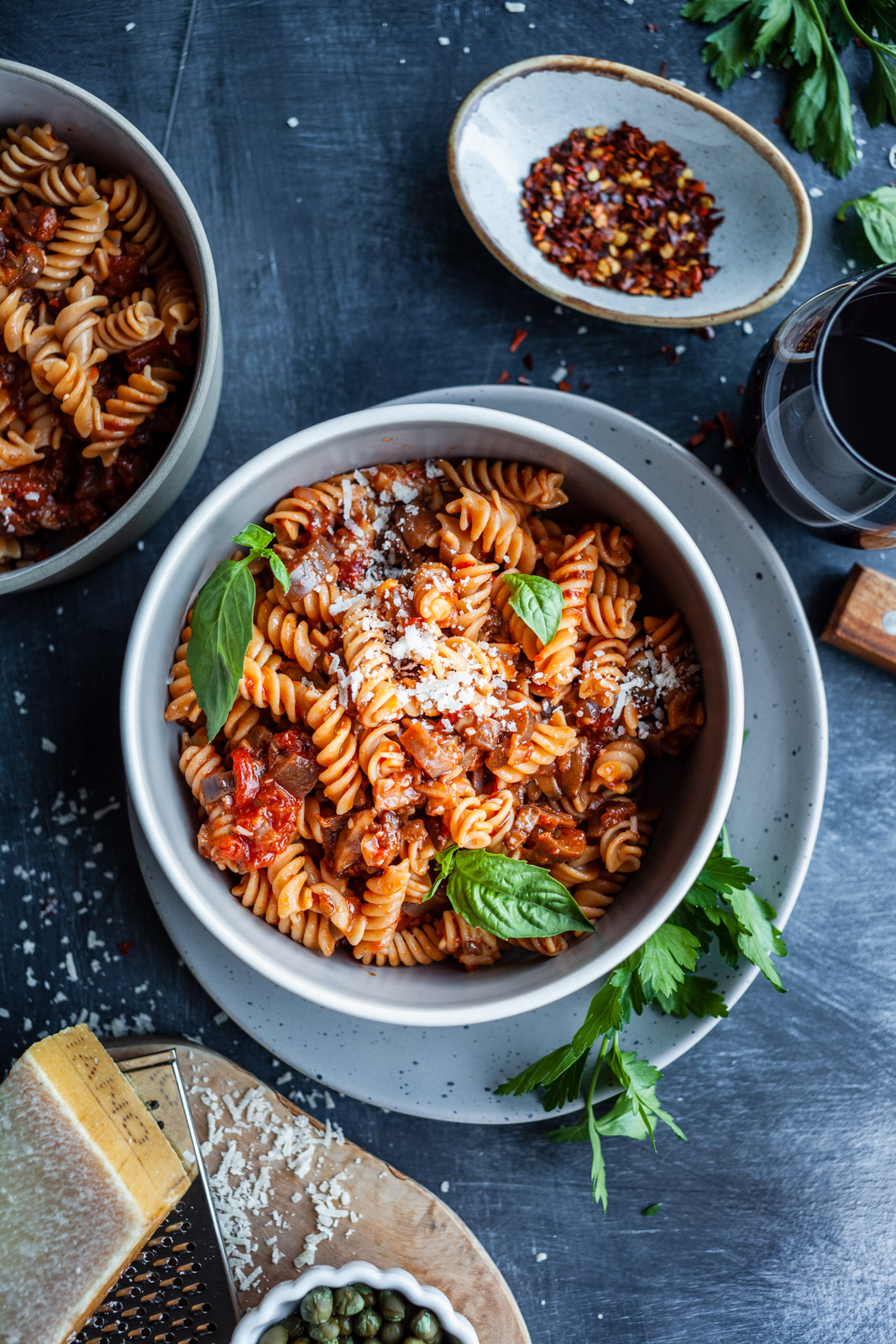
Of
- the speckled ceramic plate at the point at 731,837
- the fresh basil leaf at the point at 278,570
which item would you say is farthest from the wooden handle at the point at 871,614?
the fresh basil leaf at the point at 278,570

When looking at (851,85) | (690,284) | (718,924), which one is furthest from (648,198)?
(718,924)

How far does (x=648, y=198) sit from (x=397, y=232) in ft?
3.02

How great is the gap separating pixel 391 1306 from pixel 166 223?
3563 mm

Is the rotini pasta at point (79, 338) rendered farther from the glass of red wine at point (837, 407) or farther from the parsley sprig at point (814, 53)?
the parsley sprig at point (814, 53)

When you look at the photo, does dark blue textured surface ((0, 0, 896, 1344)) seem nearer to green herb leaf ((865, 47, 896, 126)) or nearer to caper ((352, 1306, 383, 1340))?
green herb leaf ((865, 47, 896, 126))

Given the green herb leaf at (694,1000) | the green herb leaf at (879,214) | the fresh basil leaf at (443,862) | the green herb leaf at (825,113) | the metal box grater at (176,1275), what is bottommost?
the metal box grater at (176,1275)

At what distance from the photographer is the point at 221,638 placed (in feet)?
8.02

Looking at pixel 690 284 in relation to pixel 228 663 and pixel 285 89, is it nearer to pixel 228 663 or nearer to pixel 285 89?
pixel 285 89

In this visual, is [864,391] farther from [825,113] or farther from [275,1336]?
[275,1336]

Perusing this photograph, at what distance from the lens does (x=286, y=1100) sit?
3166mm

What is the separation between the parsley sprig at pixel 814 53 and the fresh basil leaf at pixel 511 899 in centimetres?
280

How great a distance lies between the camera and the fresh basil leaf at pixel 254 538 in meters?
2.57

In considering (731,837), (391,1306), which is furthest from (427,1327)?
(731,837)

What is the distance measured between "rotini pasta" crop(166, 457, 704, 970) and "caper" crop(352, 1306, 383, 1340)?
3.78 feet
